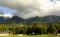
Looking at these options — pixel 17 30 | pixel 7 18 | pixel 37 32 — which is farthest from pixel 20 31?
pixel 7 18

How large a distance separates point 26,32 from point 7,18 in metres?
37.4

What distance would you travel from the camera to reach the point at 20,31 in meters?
34.2

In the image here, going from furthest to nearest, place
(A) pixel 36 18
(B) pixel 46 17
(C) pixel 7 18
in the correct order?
(B) pixel 46 17
(A) pixel 36 18
(C) pixel 7 18

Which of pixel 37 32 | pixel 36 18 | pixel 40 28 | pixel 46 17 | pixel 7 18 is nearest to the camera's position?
pixel 37 32

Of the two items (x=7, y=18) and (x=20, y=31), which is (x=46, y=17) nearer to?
(x=7, y=18)

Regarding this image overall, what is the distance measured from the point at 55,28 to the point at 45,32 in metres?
2.17

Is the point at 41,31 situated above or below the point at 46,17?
below

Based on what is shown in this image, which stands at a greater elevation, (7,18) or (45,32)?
(7,18)

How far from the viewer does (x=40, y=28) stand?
32781 millimetres

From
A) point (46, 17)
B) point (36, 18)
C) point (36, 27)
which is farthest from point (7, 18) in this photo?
point (36, 27)

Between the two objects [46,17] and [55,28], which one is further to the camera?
[46,17]

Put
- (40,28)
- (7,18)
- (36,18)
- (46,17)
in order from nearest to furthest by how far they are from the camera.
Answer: (40,28), (7,18), (36,18), (46,17)

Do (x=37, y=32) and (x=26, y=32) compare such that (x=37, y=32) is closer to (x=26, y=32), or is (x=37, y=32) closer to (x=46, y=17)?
(x=26, y=32)

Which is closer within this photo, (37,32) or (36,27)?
(37,32)
